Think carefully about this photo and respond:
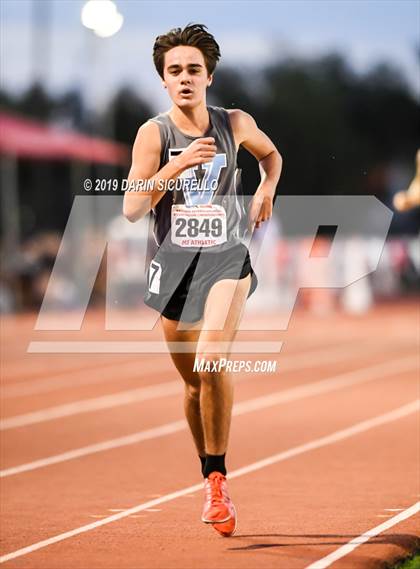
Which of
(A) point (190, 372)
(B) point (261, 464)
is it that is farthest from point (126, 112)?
(A) point (190, 372)

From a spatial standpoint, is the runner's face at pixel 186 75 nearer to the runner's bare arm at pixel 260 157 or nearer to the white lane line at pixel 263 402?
the runner's bare arm at pixel 260 157

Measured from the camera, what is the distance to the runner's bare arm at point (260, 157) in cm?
659

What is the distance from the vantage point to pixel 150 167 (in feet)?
20.9

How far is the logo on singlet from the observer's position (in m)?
6.39

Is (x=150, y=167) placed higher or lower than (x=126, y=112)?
lower

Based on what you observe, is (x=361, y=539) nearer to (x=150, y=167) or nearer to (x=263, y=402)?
(x=150, y=167)

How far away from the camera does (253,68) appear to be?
4919cm

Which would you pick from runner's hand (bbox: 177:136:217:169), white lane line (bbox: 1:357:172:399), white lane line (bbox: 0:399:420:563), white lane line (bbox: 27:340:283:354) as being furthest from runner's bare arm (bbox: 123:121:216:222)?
white lane line (bbox: 27:340:283:354)

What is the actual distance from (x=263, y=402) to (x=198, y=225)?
7.47 metres

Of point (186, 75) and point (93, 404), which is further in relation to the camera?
point (93, 404)

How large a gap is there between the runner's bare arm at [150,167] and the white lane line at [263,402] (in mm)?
3313

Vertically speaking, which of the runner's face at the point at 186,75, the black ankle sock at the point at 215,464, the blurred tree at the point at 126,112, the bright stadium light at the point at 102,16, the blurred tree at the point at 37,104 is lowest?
the black ankle sock at the point at 215,464

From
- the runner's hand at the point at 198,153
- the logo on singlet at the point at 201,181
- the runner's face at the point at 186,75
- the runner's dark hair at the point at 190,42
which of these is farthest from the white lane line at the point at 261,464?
the runner's dark hair at the point at 190,42

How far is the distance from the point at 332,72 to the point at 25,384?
32456mm
